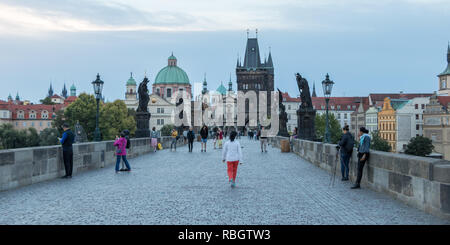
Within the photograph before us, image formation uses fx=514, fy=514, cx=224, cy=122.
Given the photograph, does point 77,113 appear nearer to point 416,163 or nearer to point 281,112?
point 281,112

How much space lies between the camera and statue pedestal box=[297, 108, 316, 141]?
84.9ft

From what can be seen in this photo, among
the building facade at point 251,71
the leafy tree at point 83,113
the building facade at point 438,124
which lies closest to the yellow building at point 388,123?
the building facade at point 438,124

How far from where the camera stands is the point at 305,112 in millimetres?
25859

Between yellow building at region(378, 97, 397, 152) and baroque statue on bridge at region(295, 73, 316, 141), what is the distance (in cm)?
7815

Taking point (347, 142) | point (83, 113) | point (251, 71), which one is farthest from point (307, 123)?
point (251, 71)

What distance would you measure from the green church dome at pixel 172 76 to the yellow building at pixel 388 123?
188 ft

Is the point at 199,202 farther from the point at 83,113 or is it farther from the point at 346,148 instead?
the point at 83,113

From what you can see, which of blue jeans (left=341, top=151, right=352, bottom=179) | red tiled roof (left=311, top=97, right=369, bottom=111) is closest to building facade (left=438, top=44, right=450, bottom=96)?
red tiled roof (left=311, top=97, right=369, bottom=111)

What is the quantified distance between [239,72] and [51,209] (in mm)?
141721

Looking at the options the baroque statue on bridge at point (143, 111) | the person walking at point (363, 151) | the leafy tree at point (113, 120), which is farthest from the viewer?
the leafy tree at point (113, 120)

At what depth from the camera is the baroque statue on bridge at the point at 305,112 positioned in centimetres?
2570

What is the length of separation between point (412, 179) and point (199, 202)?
3667 millimetres

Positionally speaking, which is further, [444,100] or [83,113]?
[444,100]

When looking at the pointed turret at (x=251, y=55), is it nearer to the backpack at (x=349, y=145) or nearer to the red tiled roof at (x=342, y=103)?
the red tiled roof at (x=342, y=103)
